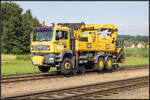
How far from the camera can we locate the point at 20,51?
5178cm

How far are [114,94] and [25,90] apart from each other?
13.3ft

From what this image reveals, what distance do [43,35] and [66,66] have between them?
258cm

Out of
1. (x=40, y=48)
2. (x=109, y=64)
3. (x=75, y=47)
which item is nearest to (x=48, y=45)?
(x=40, y=48)

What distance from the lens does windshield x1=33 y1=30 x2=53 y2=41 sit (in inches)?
634

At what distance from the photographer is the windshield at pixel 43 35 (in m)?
16.1

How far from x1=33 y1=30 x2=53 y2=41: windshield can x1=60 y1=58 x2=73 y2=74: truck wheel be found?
1857mm

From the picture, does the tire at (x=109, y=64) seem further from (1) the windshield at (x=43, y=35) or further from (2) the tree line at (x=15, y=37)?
(2) the tree line at (x=15, y=37)

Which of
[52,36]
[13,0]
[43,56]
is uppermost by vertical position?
[13,0]

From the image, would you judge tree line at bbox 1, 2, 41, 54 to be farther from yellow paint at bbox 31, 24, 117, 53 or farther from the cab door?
the cab door

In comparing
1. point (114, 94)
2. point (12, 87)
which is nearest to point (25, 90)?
point (12, 87)

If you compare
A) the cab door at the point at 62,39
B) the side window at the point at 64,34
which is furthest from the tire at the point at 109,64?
the side window at the point at 64,34

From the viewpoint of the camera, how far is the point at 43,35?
1648 cm

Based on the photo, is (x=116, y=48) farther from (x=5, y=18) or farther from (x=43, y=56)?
(x=5, y=18)

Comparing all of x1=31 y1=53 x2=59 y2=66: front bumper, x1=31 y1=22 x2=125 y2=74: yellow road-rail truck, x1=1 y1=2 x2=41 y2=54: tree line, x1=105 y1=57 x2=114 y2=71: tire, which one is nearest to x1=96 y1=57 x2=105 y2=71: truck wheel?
x1=31 y1=22 x2=125 y2=74: yellow road-rail truck
